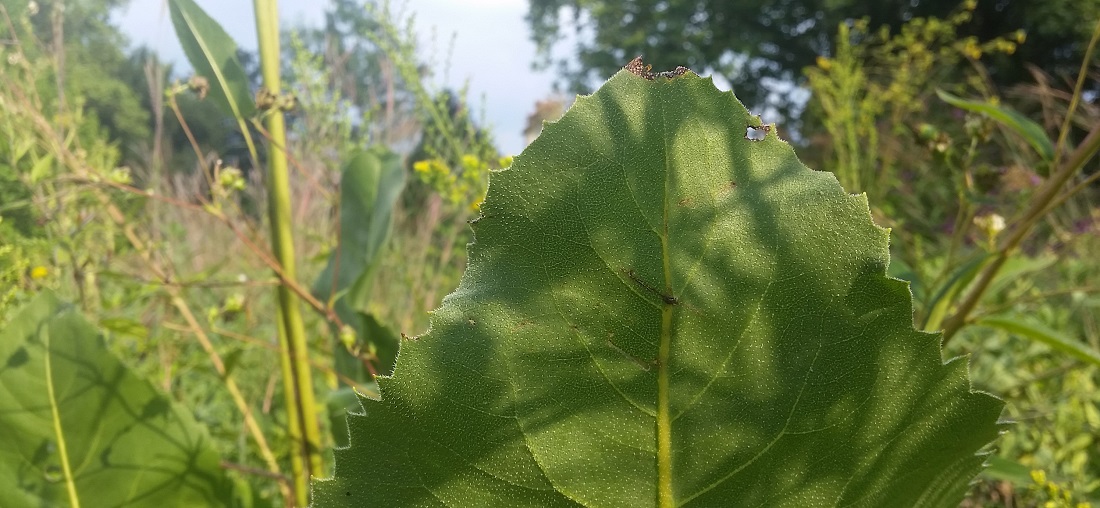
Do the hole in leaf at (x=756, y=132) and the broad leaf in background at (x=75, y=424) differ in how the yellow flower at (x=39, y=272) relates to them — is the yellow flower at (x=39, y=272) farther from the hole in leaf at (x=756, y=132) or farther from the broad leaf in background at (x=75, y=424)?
the hole in leaf at (x=756, y=132)

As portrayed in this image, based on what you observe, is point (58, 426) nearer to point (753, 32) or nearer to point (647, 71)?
point (647, 71)

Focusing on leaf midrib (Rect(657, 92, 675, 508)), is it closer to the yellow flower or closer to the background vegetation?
the background vegetation

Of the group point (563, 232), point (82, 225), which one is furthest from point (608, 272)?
point (82, 225)

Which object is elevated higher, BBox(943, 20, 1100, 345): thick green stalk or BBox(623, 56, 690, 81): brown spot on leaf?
BBox(623, 56, 690, 81): brown spot on leaf

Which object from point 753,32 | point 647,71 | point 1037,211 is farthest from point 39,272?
point 753,32

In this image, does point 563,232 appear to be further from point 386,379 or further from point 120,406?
point 120,406

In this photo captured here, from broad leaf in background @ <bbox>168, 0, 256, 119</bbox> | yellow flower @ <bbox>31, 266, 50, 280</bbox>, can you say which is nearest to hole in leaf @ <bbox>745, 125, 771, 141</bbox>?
broad leaf in background @ <bbox>168, 0, 256, 119</bbox>
